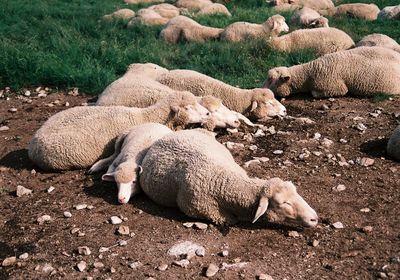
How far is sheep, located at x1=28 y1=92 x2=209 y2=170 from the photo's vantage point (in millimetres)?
6402

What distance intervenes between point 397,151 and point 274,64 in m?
4.27

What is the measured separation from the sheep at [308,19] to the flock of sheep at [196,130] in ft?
Result: 6.06

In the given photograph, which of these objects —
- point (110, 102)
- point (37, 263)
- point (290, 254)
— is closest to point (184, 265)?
point (290, 254)

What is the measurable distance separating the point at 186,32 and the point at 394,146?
23.3ft

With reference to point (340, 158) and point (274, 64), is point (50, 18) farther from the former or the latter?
point (340, 158)

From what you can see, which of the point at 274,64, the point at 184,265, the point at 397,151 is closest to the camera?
the point at 184,265

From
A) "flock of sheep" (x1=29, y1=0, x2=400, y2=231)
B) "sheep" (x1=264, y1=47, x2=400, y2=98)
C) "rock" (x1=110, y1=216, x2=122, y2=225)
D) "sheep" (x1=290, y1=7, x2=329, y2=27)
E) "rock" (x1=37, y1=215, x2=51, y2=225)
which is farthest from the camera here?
"sheep" (x1=290, y1=7, x2=329, y2=27)

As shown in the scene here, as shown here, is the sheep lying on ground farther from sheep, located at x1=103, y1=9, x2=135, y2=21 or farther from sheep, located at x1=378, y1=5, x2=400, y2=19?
sheep, located at x1=378, y1=5, x2=400, y2=19

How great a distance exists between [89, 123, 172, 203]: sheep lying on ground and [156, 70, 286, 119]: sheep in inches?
64.9

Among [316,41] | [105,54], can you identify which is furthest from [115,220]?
[316,41]

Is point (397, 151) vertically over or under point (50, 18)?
over

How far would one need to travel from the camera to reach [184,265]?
4.44 m

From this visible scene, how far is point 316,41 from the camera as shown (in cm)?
1062

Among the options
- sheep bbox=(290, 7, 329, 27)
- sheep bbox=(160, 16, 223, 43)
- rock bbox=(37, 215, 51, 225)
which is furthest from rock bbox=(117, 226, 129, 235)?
sheep bbox=(290, 7, 329, 27)
